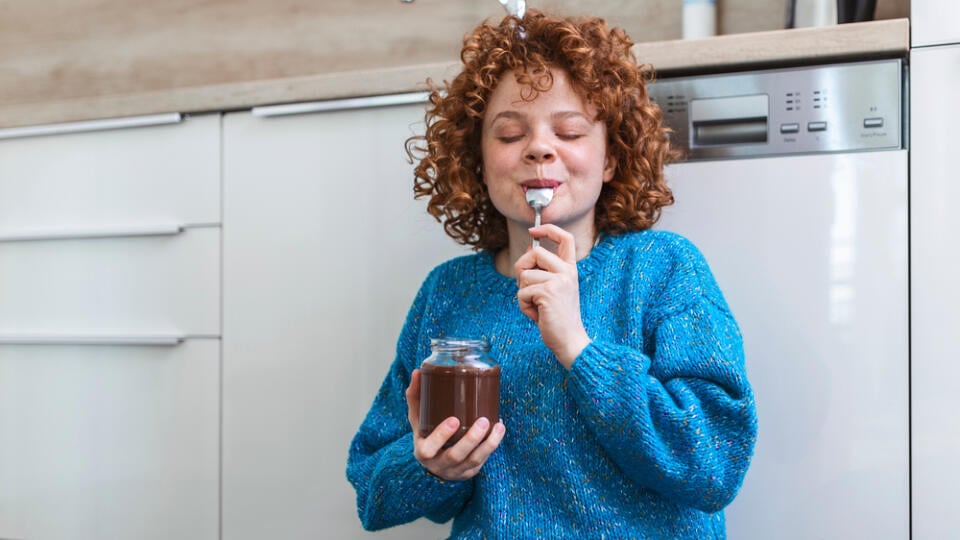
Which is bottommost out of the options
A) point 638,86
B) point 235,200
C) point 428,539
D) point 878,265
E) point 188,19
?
point 428,539

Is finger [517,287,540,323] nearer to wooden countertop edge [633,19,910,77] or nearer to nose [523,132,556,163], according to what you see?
nose [523,132,556,163]

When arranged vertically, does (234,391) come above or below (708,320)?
below

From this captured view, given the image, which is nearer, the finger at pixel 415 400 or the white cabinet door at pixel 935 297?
the finger at pixel 415 400

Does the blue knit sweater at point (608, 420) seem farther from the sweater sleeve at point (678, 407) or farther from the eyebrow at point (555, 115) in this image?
the eyebrow at point (555, 115)

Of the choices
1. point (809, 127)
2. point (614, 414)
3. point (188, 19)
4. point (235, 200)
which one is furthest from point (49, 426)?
point (809, 127)

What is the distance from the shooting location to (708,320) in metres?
0.99

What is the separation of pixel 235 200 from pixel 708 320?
83cm

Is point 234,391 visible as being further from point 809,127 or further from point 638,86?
point 809,127

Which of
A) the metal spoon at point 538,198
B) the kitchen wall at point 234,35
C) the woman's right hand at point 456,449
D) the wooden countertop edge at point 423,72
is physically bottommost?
the woman's right hand at point 456,449

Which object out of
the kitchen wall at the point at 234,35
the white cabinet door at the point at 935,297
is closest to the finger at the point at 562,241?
the white cabinet door at the point at 935,297

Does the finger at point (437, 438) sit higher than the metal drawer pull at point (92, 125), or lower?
lower

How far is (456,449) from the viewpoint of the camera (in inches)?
35.7

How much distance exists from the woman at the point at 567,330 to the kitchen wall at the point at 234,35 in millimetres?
663

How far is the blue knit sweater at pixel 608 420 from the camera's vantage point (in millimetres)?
929
